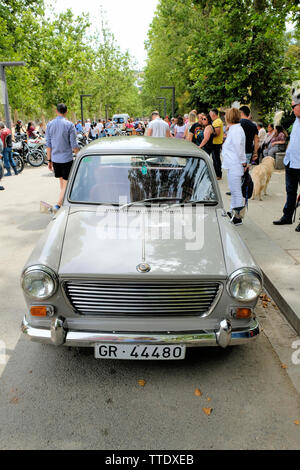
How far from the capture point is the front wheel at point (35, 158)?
16087mm

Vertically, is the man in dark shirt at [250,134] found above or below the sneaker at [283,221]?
above

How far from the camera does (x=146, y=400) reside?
9.41 ft

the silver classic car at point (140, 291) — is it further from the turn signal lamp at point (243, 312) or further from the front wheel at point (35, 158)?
the front wheel at point (35, 158)

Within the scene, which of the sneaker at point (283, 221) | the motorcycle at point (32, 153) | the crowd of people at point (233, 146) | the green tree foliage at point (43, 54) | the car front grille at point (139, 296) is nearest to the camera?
the car front grille at point (139, 296)

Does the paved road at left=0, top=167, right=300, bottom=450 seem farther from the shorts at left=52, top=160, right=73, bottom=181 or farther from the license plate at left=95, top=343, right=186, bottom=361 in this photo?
the shorts at left=52, top=160, right=73, bottom=181

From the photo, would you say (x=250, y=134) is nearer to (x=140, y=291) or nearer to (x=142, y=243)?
(x=142, y=243)

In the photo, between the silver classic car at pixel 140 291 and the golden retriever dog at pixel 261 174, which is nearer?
A: the silver classic car at pixel 140 291

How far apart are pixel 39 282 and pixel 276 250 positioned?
Answer: 396 centimetres

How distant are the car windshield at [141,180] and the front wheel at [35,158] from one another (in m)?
12.9

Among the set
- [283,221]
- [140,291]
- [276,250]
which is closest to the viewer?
[140,291]

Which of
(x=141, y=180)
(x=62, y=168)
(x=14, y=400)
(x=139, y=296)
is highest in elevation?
(x=141, y=180)

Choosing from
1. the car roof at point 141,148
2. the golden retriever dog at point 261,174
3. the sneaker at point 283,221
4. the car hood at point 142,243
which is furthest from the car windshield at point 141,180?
the golden retriever dog at point 261,174

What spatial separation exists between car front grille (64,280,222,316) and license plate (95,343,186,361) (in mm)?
235

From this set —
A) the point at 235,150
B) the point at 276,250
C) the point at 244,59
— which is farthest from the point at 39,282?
the point at 244,59
